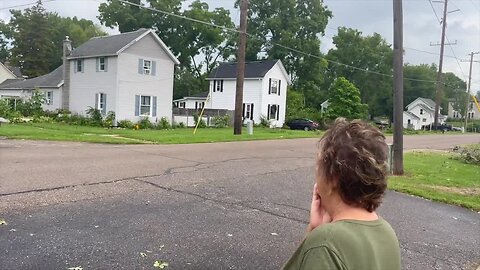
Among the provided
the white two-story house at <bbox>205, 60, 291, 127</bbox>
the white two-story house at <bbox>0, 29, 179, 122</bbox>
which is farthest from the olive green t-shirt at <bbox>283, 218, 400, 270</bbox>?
the white two-story house at <bbox>205, 60, 291, 127</bbox>

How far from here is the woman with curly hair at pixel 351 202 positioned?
5.17ft

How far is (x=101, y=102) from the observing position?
32.3 meters

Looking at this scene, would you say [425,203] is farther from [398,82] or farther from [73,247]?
[73,247]

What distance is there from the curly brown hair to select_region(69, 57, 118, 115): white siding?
30691 millimetres

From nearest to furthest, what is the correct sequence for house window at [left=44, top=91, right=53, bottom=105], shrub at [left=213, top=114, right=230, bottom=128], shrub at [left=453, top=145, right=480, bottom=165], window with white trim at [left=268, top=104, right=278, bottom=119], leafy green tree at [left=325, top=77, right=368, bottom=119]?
shrub at [left=453, top=145, right=480, bottom=165] → shrub at [left=213, top=114, right=230, bottom=128] → house window at [left=44, top=91, right=53, bottom=105] → window with white trim at [left=268, top=104, right=278, bottom=119] → leafy green tree at [left=325, top=77, right=368, bottom=119]

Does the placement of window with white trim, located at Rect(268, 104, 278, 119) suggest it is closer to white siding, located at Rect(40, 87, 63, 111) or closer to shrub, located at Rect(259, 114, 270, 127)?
shrub, located at Rect(259, 114, 270, 127)

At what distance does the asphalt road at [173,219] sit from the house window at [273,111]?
3468cm

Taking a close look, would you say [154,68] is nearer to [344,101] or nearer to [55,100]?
[55,100]

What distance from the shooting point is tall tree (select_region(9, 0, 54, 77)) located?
6925cm

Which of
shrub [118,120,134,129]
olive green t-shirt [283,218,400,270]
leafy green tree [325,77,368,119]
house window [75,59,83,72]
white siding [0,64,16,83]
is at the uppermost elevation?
white siding [0,64,16,83]

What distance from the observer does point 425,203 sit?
29.9 feet

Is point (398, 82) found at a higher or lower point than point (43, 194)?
higher

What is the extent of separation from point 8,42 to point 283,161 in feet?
267

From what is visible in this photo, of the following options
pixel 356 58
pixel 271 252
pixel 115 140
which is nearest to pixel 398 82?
pixel 271 252
